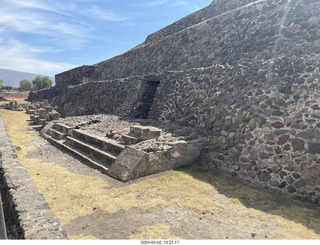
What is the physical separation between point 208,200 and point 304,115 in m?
3.44

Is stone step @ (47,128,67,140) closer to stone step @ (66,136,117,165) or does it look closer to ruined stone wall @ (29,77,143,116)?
stone step @ (66,136,117,165)

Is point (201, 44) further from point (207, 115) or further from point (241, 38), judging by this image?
point (207, 115)

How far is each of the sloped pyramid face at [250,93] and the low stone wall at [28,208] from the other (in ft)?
17.3

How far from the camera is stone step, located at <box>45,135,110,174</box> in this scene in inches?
325

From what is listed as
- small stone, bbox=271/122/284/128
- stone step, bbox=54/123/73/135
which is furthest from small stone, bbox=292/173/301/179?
stone step, bbox=54/123/73/135

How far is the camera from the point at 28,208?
14.3 ft

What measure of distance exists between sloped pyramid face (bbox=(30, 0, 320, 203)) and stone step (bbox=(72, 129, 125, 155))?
3014 millimetres

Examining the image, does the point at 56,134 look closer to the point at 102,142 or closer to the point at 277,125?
the point at 102,142

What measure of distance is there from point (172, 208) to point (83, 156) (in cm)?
521

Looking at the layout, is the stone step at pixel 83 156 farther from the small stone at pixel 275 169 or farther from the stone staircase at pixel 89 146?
the small stone at pixel 275 169

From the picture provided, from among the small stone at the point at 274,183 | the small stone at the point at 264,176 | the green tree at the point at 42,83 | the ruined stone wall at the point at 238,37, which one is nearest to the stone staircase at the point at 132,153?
the small stone at the point at 264,176

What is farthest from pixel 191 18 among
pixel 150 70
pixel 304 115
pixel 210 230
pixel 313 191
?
pixel 210 230

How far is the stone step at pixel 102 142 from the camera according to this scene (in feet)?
28.8

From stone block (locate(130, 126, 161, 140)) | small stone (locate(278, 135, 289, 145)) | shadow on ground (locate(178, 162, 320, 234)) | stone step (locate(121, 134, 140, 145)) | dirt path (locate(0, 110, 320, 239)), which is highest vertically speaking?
small stone (locate(278, 135, 289, 145))
